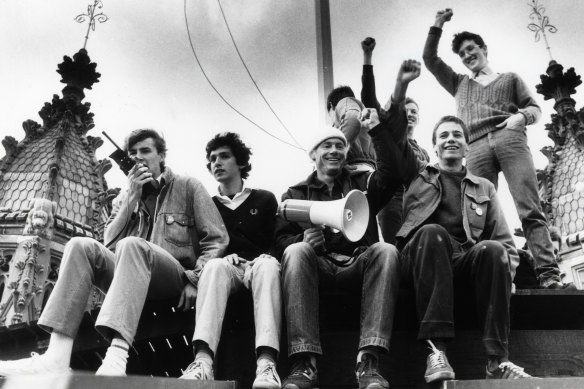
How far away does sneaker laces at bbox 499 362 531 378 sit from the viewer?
3990 mm

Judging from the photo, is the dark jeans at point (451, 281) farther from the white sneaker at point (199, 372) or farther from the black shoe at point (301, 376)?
the white sneaker at point (199, 372)

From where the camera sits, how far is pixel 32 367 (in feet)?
13.1

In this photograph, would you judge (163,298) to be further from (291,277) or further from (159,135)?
(159,135)

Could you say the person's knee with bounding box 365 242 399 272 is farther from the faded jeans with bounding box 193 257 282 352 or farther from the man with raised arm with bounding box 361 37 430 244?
the man with raised arm with bounding box 361 37 430 244

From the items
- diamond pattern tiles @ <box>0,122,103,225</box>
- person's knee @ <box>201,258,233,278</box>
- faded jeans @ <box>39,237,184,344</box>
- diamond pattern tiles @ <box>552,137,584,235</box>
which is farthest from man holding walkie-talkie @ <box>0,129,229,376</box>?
diamond pattern tiles @ <box>552,137,584,235</box>

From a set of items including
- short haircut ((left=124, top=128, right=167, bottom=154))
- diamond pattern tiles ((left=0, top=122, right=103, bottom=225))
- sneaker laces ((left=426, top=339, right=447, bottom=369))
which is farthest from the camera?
diamond pattern tiles ((left=0, top=122, right=103, bottom=225))

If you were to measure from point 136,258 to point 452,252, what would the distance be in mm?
2324

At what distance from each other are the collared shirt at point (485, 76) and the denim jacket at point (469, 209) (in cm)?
237

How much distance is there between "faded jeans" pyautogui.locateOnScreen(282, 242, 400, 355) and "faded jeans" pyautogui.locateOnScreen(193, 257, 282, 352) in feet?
0.31

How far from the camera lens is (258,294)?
4.56m

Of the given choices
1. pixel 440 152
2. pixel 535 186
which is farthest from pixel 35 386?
pixel 535 186

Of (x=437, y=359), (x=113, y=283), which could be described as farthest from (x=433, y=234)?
(x=113, y=283)

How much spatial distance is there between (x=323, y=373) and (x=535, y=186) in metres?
3.31

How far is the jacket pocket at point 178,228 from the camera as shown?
18.0 ft
